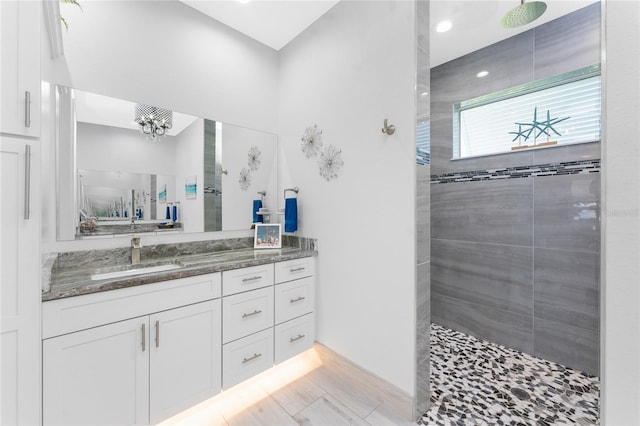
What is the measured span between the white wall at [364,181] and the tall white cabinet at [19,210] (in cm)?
161

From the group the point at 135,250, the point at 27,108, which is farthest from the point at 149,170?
the point at 27,108

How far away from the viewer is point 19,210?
3.06ft

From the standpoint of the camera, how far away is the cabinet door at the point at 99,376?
1.11 metres

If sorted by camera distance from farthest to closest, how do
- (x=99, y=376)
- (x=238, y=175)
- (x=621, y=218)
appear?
1. (x=238, y=175)
2. (x=99, y=376)
3. (x=621, y=218)

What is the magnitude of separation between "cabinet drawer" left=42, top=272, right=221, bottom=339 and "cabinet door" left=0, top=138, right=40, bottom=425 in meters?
0.14

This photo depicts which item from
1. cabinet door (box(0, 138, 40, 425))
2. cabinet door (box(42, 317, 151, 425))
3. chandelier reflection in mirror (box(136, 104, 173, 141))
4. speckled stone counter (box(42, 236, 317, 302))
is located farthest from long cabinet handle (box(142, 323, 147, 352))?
chandelier reflection in mirror (box(136, 104, 173, 141))

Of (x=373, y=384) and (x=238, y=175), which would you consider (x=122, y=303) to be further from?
(x=373, y=384)

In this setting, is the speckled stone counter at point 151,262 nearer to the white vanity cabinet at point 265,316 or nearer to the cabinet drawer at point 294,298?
the white vanity cabinet at point 265,316

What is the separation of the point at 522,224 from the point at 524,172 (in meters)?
0.46

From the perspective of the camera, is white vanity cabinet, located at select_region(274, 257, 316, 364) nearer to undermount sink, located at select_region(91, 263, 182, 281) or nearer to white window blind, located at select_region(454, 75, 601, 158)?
undermount sink, located at select_region(91, 263, 182, 281)

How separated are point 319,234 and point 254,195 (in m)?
0.76

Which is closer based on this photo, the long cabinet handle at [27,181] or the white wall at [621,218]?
the white wall at [621,218]

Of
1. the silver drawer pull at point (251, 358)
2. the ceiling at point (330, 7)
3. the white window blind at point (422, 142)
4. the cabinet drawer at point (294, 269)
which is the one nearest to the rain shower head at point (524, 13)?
the ceiling at point (330, 7)

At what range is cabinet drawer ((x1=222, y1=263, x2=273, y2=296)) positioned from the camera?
5.41 ft
